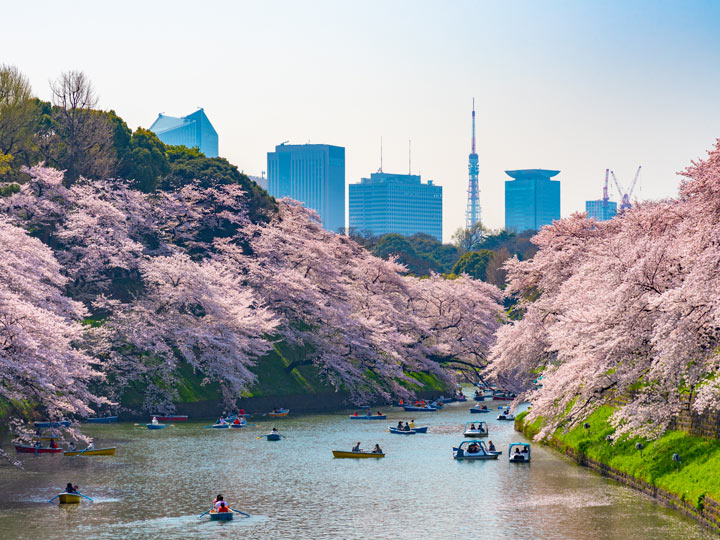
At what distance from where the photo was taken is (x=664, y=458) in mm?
41812

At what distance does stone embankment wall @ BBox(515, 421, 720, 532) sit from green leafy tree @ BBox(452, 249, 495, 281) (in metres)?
121

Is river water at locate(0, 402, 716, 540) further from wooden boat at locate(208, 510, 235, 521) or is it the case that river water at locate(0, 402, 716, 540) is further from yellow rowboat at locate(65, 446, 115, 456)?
yellow rowboat at locate(65, 446, 115, 456)

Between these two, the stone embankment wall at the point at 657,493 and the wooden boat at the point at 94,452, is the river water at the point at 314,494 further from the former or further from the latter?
the wooden boat at the point at 94,452

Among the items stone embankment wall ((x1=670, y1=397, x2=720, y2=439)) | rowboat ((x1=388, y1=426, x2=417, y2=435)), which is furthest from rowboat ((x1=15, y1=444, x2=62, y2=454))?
stone embankment wall ((x1=670, y1=397, x2=720, y2=439))

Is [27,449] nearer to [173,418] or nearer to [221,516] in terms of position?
[173,418]

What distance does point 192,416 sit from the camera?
7544 centimetres

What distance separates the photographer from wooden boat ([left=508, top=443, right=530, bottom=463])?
177ft

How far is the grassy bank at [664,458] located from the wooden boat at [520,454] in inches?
103

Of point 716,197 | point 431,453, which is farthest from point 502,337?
point 716,197

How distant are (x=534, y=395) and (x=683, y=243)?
15284mm

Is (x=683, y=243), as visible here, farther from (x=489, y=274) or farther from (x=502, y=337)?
(x=489, y=274)

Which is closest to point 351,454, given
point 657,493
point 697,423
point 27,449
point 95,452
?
point 95,452

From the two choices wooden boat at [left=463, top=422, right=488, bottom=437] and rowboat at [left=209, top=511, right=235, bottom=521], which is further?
wooden boat at [left=463, top=422, right=488, bottom=437]

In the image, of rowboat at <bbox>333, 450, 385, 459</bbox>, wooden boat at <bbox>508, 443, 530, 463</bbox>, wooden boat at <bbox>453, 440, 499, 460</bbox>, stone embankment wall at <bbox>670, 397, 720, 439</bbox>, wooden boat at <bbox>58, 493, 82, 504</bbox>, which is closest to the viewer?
stone embankment wall at <bbox>670, 397, 720, 439</bbox>
